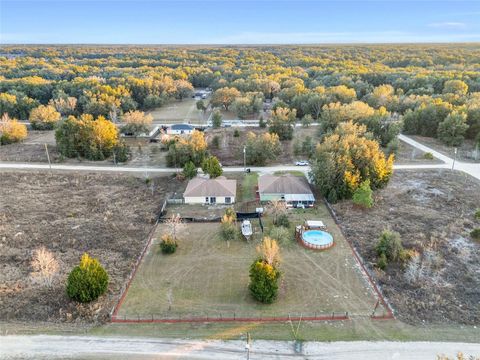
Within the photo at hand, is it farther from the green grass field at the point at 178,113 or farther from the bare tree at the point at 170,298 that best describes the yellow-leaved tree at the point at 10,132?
the bare tree at the point at 170,298

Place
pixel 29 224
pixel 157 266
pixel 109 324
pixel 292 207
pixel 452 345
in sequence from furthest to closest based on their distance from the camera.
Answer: pixel 292 207, pixel 29 224, pixel 157 266, pixel 109 324, pixel 452 345

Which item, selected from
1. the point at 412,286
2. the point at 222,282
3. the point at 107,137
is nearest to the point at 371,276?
the point at 412,286

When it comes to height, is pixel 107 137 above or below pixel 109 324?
above

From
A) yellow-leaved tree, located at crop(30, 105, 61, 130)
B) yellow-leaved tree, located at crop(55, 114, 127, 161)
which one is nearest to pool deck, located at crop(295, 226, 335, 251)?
yellow-leaved tree, located at crop(55, 114, 127, 161)

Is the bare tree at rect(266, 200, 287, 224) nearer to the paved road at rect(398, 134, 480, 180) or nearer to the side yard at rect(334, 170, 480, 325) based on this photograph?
the side yard at rect(334, 170, 480, 325)

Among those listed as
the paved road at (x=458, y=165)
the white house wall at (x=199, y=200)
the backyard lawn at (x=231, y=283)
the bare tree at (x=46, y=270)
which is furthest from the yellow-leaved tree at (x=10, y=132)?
the paved road at (x=458, y=165)

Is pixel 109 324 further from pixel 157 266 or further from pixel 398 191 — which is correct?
pixel 398 191
